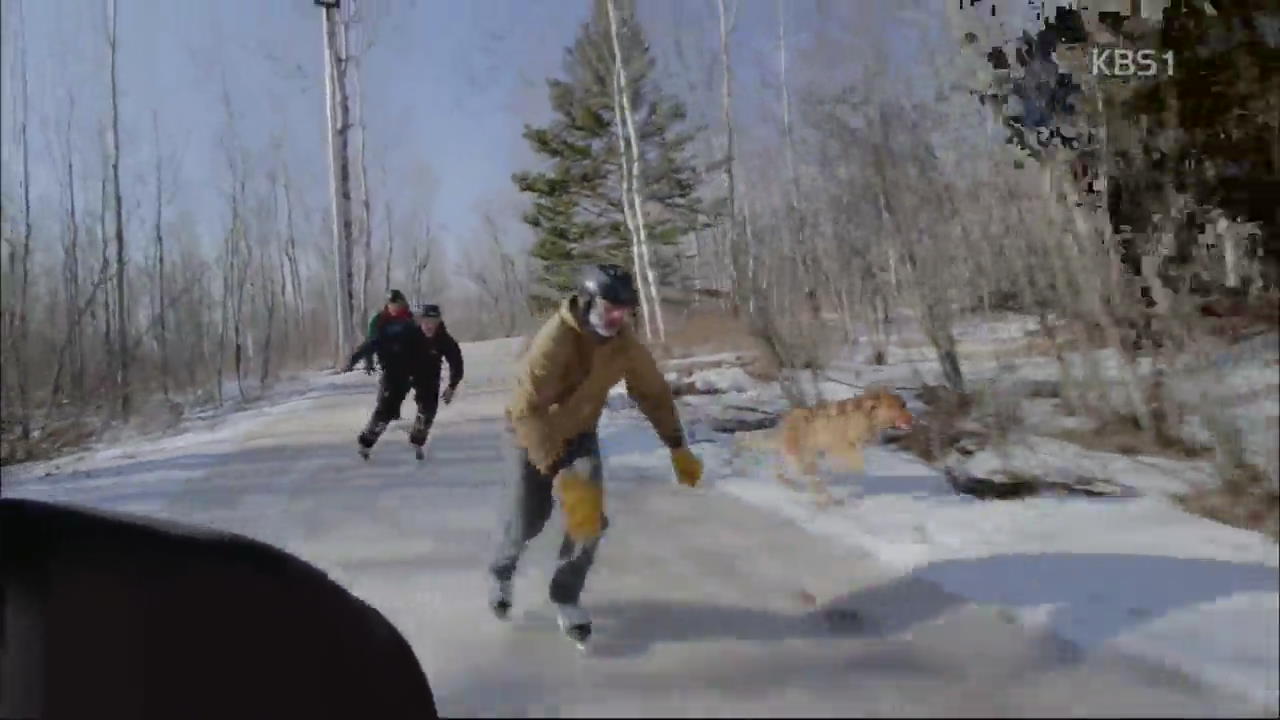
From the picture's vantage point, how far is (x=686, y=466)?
1.32 meters

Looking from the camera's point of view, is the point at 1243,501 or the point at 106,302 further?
the point at 106,302

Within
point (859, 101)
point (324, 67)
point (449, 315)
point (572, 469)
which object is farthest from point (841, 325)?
point (324, 67)

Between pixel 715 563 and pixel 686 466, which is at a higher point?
pixel 686 466

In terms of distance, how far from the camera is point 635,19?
1257mm

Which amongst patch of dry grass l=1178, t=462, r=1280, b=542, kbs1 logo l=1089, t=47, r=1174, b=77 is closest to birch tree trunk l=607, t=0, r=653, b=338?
kbs1 logo l=1089, t=47, r=1174, b=77

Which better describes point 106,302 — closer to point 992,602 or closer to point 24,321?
point 24,321

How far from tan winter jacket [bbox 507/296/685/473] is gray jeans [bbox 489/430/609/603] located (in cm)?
2

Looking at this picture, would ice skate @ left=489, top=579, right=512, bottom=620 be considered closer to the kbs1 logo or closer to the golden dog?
the golden dog

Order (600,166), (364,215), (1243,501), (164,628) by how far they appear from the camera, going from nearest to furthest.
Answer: (164,628) < (1243,501) < (600,166) < (364,215)

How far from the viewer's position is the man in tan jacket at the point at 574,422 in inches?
47.4

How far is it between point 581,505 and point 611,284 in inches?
14.1

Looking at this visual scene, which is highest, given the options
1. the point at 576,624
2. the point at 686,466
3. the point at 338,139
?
the point at 338,139

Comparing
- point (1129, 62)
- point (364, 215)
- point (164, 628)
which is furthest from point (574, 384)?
point (1129, 62)

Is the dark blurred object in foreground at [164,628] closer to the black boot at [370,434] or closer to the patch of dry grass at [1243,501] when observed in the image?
the black boot at [370,434]
